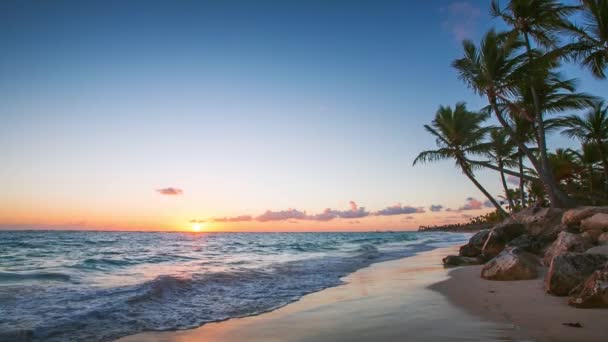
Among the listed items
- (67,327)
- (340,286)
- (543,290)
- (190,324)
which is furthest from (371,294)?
(67,327)

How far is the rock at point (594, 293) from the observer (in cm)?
518

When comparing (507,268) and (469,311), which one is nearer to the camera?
(469,311)

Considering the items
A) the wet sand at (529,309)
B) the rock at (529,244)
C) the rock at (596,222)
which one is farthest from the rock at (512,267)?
the rock at (596,222)

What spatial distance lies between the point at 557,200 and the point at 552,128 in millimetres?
5666

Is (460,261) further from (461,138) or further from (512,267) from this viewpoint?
(461,138)

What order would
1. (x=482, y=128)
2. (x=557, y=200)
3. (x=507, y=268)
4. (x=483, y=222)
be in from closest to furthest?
(x=507, y=268)
(x=557, y=200)
(x=482, y=128)
(x=483, y=222)

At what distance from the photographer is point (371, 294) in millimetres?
8188

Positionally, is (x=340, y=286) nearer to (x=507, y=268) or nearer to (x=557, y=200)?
(x=507, y=268)

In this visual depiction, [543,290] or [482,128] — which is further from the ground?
[482,128]

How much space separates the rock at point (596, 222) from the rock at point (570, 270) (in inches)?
285

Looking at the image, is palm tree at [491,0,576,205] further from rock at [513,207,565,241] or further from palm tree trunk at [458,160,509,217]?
palm tree trunk at [458,160,509,217]

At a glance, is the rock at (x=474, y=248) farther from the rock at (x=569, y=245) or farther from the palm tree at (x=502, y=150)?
the palm tree at (x=502, y=150)

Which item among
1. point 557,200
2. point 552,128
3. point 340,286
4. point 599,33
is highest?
point 599,33

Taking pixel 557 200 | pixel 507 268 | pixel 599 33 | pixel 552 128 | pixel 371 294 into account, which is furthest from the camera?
pixel 552 128
